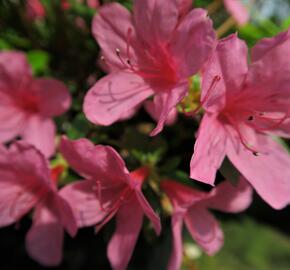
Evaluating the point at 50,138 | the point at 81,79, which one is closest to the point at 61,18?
the point at 81,79

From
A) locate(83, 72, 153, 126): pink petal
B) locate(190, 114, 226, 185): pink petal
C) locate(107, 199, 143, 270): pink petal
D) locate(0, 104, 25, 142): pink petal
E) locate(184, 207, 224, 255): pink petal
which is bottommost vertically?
locate(184, 207, 224, 255): pink petal

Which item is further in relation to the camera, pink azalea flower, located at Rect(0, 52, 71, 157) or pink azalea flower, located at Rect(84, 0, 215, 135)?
pink azalea flower, located at Rect(0, 52, 71, 157)

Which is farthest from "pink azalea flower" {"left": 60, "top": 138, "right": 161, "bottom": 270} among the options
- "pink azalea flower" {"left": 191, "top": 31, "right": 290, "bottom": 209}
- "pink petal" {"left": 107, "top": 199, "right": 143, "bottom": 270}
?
"pink azalea flower" {"left": 191, "top": 31, "right": 290, "bottom": 209}

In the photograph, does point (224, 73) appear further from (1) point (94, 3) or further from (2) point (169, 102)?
(1) point (94, 3)

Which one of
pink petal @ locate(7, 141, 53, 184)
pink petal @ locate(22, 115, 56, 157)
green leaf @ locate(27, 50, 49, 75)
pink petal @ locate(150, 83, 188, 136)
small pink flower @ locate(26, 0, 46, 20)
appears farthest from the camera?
small pink flower @ locate(26, 0, 46, 20)

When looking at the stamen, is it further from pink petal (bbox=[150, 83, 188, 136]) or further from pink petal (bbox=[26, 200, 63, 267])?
pink petal (bbox=[26, 200, 63, 267])

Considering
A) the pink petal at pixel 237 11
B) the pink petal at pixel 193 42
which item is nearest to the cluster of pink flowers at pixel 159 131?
the pink petal at pixel 193 42
